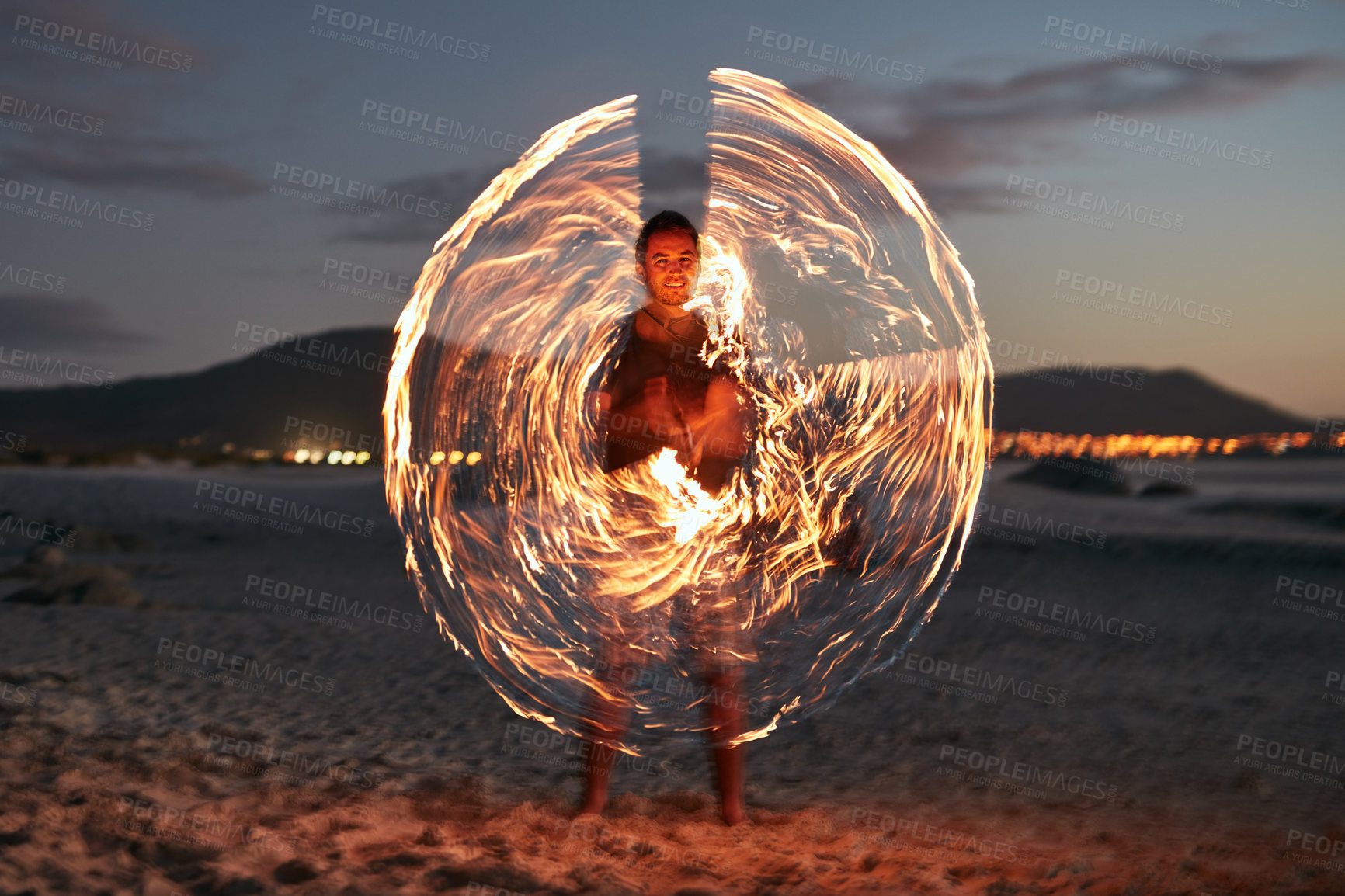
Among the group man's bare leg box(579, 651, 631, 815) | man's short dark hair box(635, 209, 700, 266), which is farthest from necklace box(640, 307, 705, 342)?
man's bare leg box(579, 651, 631, 815)

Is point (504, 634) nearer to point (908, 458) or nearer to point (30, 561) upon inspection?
point (908, 458)

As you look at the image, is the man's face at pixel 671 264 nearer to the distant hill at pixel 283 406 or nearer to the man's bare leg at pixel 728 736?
the man's bare leg at pixel 728 736

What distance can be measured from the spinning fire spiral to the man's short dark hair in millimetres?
262

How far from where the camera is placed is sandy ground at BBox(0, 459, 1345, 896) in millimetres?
3648

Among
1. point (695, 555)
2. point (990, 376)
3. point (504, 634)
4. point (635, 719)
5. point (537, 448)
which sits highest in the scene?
point (990, 376)

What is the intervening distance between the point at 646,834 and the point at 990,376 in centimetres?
236

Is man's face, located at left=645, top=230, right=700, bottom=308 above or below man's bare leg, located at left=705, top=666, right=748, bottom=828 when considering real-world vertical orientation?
above

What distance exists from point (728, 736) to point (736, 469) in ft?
3.67

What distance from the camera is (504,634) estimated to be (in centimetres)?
408

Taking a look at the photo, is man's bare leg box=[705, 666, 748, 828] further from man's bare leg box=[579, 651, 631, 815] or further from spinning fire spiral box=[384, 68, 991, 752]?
man's bare leg box=[579, 651, 631, 815]

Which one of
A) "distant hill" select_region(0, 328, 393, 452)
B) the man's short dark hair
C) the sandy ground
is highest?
"distant hill" select_region(0, 328, 393, 452)

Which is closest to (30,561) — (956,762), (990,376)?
(956,762)

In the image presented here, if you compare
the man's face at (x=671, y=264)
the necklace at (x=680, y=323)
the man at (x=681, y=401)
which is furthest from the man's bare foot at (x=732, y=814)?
the man's face at (x=671, y=264)

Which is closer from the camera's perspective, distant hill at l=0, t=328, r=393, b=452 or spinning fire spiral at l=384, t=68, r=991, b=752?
spinning fire spiral at l=384, t=68, r=991, b=752
